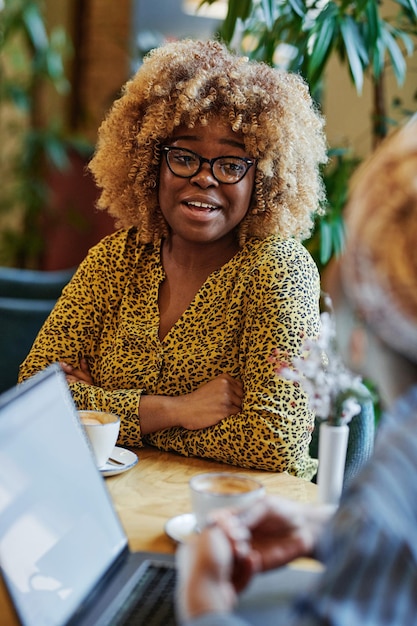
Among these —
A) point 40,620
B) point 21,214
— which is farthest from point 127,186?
point 21,214

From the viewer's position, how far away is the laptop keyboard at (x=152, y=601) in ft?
3.54

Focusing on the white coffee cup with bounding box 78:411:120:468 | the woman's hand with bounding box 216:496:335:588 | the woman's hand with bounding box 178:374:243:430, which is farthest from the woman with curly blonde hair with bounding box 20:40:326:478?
the woman's hand with bounding box 216:496:335:588

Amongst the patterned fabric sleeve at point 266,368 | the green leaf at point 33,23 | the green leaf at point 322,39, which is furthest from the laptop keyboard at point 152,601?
the green leaf at point 33,23

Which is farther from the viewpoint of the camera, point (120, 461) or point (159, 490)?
point (120, 461)

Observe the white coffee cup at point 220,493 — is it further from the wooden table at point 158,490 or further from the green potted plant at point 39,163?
the green potted plant at point 39,163

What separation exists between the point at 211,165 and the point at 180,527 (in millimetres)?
886

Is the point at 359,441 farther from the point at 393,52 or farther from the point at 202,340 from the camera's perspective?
the point at 393,52

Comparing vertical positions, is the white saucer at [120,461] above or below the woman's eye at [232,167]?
below

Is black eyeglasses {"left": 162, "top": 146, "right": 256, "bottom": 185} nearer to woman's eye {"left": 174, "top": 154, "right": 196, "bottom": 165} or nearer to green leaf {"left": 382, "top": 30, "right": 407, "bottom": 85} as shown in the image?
woman's eye {"left": 174, "top": 154, "right": 196, "bottom": 165}

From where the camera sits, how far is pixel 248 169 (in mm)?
2004

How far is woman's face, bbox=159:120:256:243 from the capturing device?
6.47 feet

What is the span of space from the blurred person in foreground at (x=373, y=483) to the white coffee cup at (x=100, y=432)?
22.4 inches

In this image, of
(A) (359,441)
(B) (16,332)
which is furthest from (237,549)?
(B) (16,332)

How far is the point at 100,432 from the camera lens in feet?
5.06
